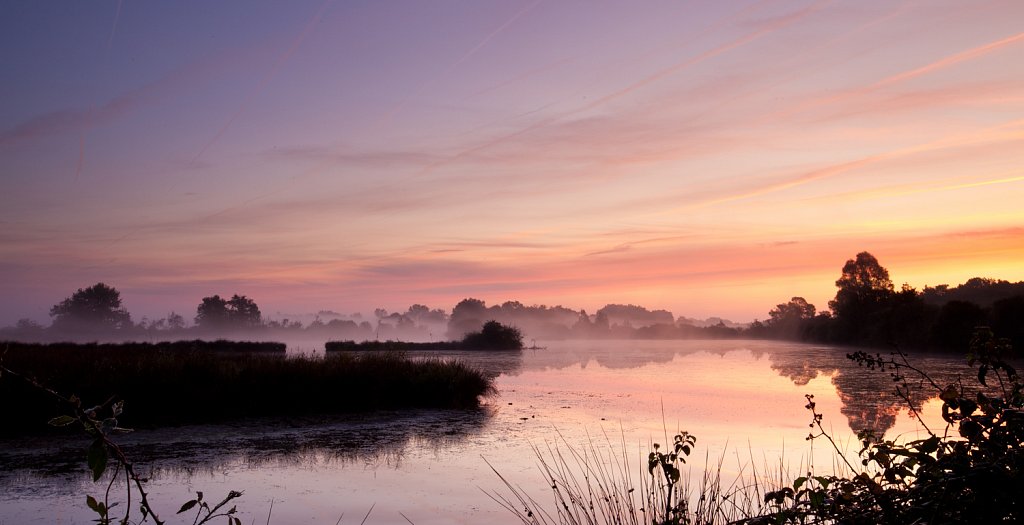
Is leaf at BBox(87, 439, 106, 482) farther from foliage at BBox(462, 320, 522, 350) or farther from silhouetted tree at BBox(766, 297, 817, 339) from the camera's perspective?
silhouetted tree at BBox(766, 297, 817, 339)

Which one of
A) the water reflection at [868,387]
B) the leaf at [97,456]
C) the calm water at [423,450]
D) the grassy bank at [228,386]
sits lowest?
the water reflection at [868,387]

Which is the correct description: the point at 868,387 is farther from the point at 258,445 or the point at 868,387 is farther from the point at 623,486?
the point at 258,445

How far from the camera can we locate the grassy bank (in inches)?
532

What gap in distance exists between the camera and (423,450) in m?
10.9

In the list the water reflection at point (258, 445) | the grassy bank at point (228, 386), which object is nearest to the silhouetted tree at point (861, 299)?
the grassy bank at point (228, 386)

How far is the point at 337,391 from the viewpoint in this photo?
54.8ft

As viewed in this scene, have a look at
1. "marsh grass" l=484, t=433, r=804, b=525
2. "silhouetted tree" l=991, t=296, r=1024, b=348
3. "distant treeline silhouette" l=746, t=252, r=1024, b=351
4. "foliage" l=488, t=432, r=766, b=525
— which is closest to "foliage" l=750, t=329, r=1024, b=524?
"foliage" l=488, t=432, r=766, b=525

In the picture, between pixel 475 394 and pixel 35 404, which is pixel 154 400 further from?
pixel 475 394

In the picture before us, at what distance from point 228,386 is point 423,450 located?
697 cm

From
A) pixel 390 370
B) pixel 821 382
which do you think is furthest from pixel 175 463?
pixel 821 382

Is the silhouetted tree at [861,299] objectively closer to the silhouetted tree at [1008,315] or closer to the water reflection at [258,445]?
the silhouetted tree at [1008,315]

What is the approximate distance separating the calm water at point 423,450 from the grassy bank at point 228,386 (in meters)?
1.37

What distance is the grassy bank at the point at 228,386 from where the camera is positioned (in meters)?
13.5

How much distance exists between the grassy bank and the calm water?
137cm
